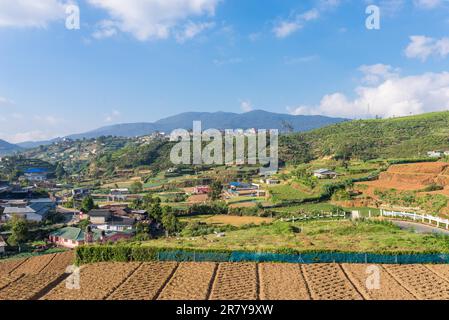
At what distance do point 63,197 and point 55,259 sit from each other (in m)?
34.0

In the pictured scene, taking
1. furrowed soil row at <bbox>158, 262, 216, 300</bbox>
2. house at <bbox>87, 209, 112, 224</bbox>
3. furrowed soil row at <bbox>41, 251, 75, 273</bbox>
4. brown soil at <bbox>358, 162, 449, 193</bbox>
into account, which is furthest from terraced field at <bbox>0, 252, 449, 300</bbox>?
brown soil at <bbox>358, 162, 449, 193</bbox>

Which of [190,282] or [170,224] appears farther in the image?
[170,224]

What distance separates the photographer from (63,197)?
170 ft

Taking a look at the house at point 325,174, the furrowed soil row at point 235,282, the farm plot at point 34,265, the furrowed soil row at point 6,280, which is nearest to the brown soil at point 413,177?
the house at point 325,174

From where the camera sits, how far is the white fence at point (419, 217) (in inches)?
904

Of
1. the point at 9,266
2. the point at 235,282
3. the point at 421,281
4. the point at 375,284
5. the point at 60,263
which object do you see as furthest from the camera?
the point at 60,263

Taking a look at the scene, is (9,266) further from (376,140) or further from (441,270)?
(376,140)

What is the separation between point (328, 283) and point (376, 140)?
5929 cm

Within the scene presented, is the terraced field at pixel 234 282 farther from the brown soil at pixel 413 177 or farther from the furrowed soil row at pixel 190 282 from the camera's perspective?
the brown soil at pixel 413 177

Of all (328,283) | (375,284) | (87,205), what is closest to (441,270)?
(375,284)

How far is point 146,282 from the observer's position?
14.1 meters

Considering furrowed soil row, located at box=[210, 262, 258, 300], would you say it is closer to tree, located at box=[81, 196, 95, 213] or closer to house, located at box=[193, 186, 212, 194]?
tree, located at box=[81, 196, 95, 213]

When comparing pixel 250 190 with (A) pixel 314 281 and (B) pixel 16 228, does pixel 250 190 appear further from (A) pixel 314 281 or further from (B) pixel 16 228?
(A) pixel 314 281

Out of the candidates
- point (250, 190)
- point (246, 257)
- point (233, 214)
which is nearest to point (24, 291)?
point (246, 257)
